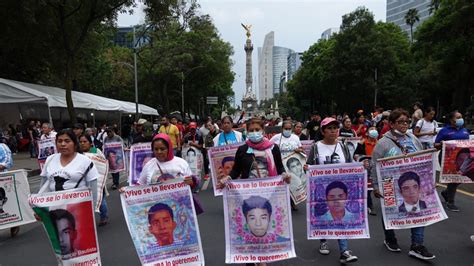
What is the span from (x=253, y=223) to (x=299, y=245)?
1.70m

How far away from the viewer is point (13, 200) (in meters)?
6.86

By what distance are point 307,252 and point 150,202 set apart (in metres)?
2.25

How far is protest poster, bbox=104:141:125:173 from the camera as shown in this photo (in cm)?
1103

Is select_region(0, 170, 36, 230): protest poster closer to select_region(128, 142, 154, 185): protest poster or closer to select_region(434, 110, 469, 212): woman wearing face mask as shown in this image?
select_region(128, 142, 154, 185): protest poster

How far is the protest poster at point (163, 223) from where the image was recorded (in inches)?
164

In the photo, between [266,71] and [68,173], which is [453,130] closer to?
[68,173]

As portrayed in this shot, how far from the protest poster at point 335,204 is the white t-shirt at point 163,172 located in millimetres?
1387

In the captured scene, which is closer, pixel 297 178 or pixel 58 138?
pixel 58 138

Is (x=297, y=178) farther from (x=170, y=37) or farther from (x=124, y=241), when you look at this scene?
(x=170, y=37)

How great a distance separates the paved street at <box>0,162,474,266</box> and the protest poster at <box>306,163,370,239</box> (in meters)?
0.41

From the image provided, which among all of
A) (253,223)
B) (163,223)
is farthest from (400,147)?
(163,223)

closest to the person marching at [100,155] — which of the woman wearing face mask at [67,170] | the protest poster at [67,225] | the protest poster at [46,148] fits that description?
the protest poster at [46,148]

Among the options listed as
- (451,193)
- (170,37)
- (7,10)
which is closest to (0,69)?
(7,10)

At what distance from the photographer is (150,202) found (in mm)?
4227
